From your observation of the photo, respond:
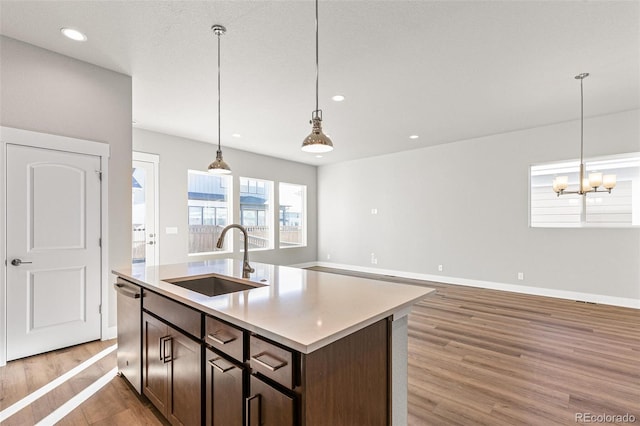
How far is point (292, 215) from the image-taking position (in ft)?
26.6

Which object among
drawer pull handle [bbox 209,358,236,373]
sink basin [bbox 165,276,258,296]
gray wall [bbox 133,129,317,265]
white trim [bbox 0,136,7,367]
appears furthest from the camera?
gray wall [bbox 133,129,317,265]

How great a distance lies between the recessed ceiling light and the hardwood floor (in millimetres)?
2880

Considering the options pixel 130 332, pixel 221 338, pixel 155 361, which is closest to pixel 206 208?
pixel 130 332

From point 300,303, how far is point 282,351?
0.39 m

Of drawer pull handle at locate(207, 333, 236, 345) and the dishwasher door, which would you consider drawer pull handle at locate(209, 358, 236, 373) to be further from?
the dishwasher door

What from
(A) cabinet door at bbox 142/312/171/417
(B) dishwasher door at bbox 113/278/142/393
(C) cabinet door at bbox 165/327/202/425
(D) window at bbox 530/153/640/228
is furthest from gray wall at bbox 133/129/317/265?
(D) window at bbox 530/153/640/228

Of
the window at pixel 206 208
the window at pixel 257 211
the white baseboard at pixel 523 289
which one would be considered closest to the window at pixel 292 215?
the window at pixel 257 211

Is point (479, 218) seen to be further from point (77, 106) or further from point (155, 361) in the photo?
point (77, 106)

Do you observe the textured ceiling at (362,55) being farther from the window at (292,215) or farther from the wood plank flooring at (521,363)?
the window at (292,215)

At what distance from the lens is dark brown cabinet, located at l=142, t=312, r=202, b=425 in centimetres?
158

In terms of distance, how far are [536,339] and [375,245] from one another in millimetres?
4254

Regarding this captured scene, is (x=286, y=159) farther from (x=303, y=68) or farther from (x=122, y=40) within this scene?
(x=122, y=40)

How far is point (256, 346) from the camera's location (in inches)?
48.9

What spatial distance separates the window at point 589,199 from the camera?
4543 mm
